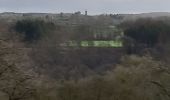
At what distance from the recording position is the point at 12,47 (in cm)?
1636

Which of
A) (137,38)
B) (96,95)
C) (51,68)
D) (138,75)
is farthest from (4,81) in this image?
(137,38)

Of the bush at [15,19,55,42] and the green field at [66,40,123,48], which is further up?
the bush at [15,19,55,42]

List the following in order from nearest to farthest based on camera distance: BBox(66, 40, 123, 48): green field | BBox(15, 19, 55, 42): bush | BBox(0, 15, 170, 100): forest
→ BBox(0, 15, 170, 100): forest
BBox(15, 19, 55, 42): bush
BBox(66, 40, 123, 48): green field

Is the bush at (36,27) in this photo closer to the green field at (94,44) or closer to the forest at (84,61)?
the forest at (84,61)

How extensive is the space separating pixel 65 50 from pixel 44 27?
1217cm

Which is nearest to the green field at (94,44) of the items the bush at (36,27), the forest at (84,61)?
the forest at (84,61)

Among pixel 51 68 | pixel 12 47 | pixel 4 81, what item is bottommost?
pixel 51 68

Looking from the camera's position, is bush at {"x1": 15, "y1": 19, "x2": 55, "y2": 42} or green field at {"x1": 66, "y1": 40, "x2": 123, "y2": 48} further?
green field at {"x1": 66, "y1": 40, "x2": 123, "y2": 48}

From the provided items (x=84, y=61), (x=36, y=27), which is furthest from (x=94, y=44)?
(x=84, y=61)

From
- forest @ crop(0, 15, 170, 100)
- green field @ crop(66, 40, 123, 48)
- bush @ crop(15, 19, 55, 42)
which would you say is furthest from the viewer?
Result: green field @ crop(66, 40, 123, 48)

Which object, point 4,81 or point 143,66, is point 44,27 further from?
point 4,81

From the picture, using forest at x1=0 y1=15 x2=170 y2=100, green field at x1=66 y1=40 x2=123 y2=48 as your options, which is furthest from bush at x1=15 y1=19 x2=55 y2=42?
green field at x1=66 y1=40 x2=123 y2=48

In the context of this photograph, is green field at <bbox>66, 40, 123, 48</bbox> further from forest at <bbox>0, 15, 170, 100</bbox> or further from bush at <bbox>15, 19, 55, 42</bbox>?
bush at <bbox>15, 19, 55, 42</bbox>

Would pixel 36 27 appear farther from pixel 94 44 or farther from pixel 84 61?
pixel 84 61
